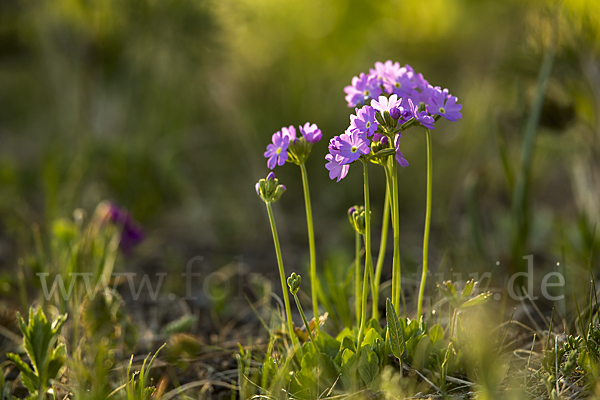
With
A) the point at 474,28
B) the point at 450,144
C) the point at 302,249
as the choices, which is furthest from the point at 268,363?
the point at 474,28

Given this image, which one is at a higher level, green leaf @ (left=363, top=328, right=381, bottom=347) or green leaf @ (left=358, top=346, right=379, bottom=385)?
green leaf @ (left=363, top=328, right=381, bottom=347)

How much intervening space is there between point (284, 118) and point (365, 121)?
89.8 inches

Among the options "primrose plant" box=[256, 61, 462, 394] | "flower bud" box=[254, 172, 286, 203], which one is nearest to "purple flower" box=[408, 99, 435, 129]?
"primrose plant" box=[256, 61, 462, 394]

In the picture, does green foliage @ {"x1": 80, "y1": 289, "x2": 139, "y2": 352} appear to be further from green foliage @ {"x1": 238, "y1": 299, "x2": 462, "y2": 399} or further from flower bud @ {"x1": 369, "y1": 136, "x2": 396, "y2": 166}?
flower bud @ {"x1": 369, "y1": 136, "x2": 396, "y2": 166}

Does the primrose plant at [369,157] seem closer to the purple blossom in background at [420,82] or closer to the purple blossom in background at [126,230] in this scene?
the purple blossom in background at [420,82]

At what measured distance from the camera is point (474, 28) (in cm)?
383

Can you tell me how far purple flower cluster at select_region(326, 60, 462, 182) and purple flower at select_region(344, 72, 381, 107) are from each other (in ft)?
0.13

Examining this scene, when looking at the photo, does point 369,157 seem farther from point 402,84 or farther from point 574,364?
point 574,364

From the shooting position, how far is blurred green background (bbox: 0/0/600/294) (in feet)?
6.91

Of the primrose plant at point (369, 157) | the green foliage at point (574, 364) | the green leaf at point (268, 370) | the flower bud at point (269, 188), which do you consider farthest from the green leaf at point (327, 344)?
the green foliage at point (574, 364)

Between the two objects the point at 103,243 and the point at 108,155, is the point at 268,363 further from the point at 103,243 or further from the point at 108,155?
the point at 108,155

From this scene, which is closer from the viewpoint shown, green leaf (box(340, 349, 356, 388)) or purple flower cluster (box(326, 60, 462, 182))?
purple flower cluster (box(326, 60, 462, 182))

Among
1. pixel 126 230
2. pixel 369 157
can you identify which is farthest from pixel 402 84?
pixel 126 230

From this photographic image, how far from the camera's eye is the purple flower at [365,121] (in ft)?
3.14
